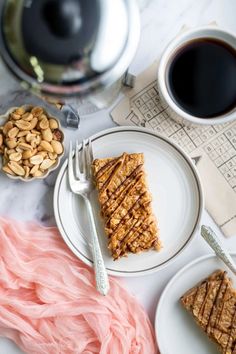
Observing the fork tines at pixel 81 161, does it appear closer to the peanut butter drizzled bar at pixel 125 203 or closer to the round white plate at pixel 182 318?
the peanut butter drizzled bar at pixel 125 203

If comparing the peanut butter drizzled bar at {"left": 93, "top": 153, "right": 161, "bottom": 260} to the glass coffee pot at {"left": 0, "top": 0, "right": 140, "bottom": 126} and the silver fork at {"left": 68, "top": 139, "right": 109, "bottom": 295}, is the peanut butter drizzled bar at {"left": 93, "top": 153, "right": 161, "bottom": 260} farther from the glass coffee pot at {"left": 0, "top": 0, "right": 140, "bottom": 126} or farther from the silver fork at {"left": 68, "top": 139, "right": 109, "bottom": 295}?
the glass coffee pot at {"left": 0, "top": 0, "right": 140, "bottom": 126}

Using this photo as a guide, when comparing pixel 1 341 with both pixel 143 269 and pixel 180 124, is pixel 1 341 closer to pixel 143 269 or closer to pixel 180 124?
pixel 143 269

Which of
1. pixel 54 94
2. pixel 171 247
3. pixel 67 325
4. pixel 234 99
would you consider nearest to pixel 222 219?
pixel 171 247

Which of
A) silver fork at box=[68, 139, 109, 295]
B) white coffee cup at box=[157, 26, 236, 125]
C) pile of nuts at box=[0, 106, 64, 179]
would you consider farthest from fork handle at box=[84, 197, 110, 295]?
white coffee cup at box=[157, 26, 236, 125]

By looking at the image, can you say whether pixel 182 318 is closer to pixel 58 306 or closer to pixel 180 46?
pixel 58 306

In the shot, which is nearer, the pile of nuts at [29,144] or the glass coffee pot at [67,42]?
the glass coffee pot at [67,42]

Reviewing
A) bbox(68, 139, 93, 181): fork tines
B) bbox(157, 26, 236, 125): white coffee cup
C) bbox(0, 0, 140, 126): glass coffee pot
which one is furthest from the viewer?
bbox(68, 139, 93, 181): fork tines

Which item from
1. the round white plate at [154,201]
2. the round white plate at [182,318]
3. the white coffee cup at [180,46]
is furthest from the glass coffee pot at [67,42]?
the round white plate at [182,318]

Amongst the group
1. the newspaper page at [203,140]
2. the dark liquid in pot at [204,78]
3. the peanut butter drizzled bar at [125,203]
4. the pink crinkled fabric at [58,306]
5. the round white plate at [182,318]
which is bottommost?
the pink crinkled fabric at [58,306]
